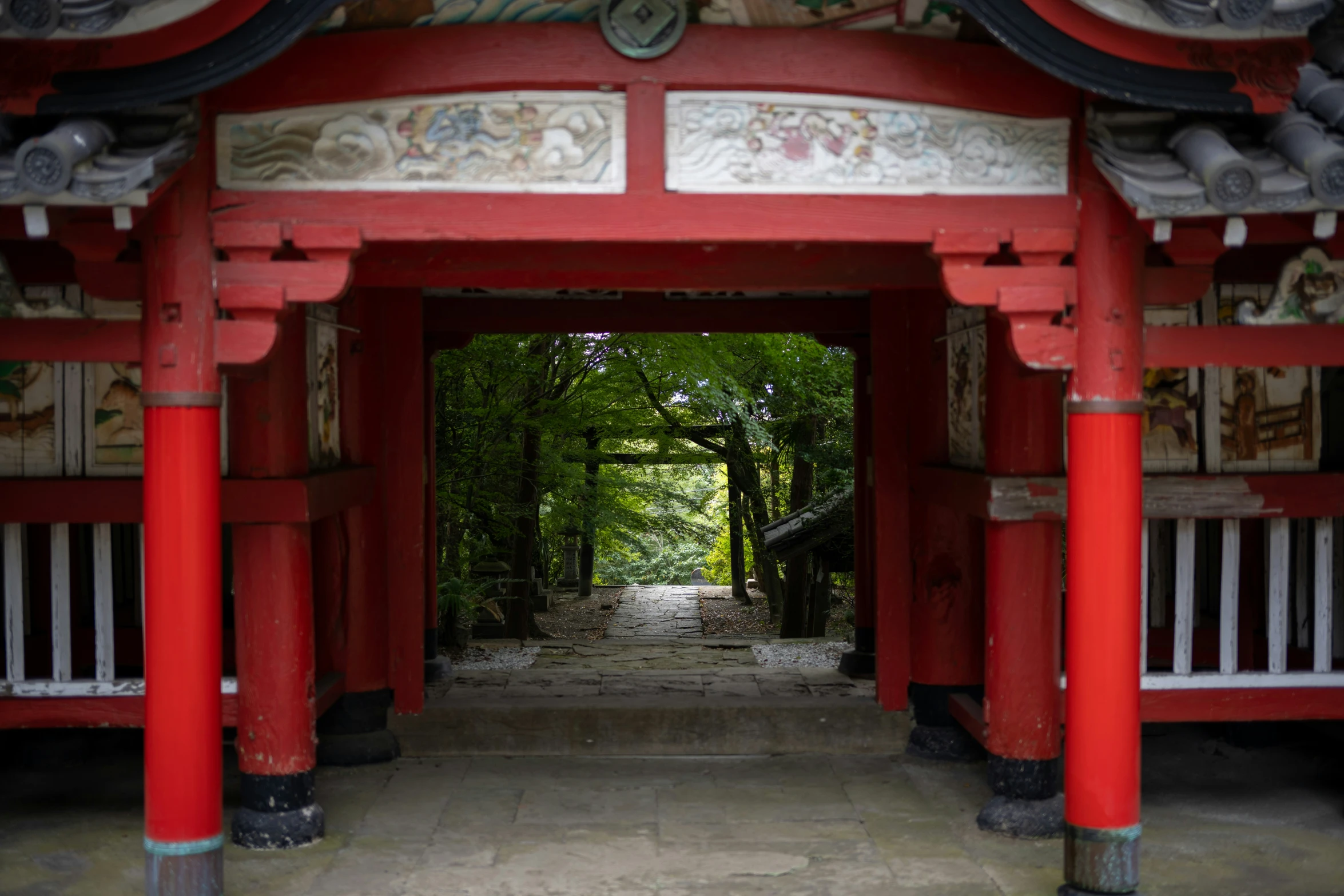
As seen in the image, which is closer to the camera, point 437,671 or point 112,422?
point 112,422

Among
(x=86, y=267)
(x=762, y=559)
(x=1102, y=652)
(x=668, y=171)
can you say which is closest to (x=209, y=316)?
(x=86, y=267)

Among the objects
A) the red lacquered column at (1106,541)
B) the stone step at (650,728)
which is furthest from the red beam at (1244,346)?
the stone step at (650,728)

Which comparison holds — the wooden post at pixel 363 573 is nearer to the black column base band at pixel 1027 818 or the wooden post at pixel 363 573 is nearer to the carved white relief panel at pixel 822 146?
the carved white relief panel at pixel 822 146

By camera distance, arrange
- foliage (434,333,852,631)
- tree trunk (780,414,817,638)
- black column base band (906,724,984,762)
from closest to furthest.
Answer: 1. black column base band (906,724,984,762)
2. foliage (434,333,852,631)
3. tree trunk (780,414,817,638)

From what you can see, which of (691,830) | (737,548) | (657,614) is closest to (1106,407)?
(691,830)

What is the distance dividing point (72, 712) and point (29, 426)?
4.91 feet

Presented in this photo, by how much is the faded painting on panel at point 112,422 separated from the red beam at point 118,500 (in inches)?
5.2

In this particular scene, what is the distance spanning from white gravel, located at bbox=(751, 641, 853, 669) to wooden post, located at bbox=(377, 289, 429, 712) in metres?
3.23

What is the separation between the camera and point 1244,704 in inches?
240

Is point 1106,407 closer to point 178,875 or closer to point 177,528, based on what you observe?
point 177,528

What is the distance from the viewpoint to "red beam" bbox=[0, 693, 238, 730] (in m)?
5.92

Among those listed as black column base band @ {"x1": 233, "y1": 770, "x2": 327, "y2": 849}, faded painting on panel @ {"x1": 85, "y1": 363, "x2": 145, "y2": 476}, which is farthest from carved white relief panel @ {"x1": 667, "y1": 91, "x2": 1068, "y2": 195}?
black column base band @ {"x1": 233, "y1": 770, "x2": 327, "y2": 849}

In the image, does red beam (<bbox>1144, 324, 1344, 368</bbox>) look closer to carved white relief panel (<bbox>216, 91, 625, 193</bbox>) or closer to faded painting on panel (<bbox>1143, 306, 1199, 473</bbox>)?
faded painting on panel (<bbox>1143, 306, 1199, 473</bbox>)

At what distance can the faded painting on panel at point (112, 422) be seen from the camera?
6238 mm
